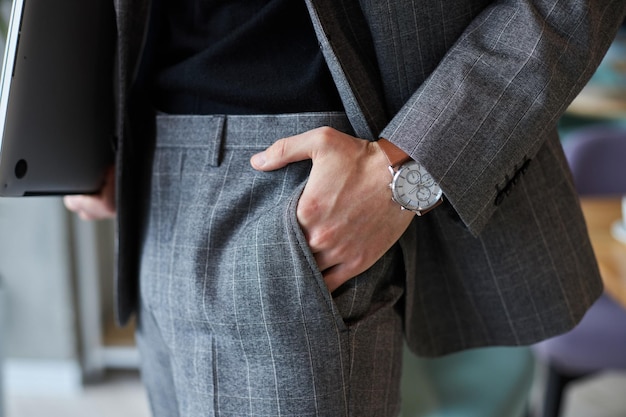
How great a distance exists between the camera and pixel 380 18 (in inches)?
25.6

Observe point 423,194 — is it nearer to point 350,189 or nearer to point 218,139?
point 350,189

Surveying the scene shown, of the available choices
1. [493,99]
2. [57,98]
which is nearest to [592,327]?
[493,99]

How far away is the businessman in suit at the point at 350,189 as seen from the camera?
2.05 ft

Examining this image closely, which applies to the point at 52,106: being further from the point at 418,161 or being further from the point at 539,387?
the point at 539,387

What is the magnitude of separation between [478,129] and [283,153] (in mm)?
178

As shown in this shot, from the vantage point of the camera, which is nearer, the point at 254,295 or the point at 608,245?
the point at 254,295

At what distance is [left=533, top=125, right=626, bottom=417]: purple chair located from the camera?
4.86 ft

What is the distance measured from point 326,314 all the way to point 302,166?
0.14 meters

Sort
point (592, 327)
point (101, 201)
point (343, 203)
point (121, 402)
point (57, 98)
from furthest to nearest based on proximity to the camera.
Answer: point (121, 402) → point (592, 327) → point (101, 201) → point (57, 98) → point (343, 203)

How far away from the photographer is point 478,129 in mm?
629

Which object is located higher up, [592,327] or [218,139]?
[218,139]

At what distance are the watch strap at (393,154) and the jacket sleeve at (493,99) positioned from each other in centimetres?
1

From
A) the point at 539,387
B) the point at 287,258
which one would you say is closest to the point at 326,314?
the point at 287,258

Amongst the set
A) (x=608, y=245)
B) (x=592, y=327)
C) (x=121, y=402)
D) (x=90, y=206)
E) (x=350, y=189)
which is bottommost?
(x=121, y=402)
